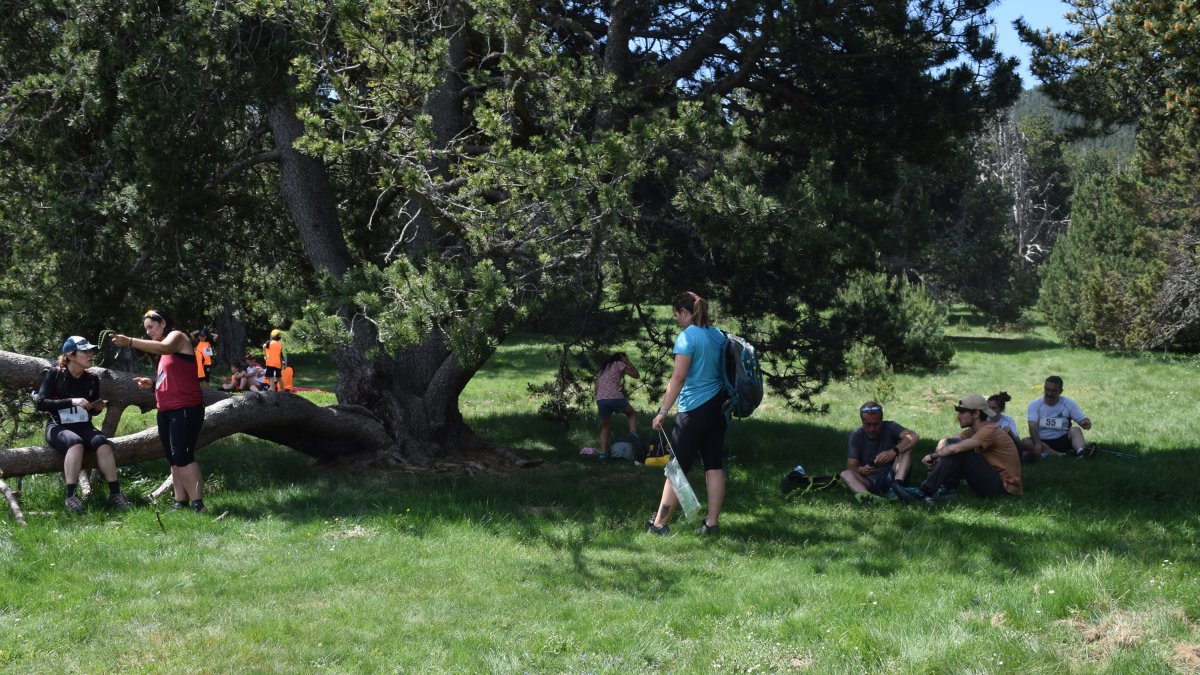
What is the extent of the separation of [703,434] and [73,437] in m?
4.84

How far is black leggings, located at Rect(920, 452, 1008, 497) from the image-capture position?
8.64 meters

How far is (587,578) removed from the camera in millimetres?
6332

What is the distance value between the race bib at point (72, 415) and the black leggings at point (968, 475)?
22.6 ft

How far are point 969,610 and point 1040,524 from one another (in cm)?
236

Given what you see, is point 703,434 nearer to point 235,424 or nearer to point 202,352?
point 235,424

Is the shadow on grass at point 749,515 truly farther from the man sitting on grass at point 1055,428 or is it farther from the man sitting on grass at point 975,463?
the man sitting on grass at point 1055,428

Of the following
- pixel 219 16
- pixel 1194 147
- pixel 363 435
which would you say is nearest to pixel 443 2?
pixel 219 16

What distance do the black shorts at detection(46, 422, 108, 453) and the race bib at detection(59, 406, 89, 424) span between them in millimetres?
32

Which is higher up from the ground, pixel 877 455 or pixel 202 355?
pixel 202 355

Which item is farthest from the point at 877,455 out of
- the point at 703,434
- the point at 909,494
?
the point at 703,434

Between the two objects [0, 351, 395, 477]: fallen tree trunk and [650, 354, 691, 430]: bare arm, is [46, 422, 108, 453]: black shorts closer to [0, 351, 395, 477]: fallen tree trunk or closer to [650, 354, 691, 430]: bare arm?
[0, 351, 395, 477]: fallen tree trunk

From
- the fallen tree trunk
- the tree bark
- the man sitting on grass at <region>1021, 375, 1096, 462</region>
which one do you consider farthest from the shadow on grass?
the tree bark

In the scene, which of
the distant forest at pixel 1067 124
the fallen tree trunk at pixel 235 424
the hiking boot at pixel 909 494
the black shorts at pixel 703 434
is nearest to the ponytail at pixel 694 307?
the black shorts at pixel 703 434

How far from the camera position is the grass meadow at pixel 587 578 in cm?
493
